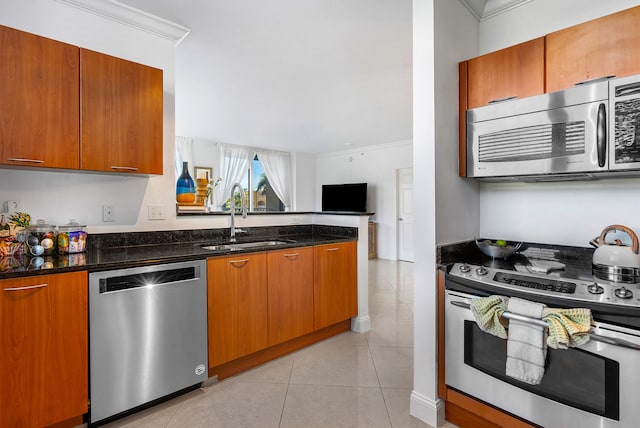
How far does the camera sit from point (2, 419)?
1.39 m

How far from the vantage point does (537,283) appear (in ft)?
4.73

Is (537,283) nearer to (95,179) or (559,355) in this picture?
(559,355)

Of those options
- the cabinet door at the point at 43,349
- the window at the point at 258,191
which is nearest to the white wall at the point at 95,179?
the cabinet door at the point at 43,349

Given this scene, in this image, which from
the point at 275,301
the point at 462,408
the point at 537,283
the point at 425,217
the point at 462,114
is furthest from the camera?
the point at 275,301

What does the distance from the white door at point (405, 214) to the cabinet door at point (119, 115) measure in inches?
214

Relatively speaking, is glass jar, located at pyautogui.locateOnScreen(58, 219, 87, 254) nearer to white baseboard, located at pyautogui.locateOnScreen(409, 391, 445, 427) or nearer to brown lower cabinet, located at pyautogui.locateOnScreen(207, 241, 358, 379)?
brown lower cabinet, located at pyautogui.locateOnScreen(207, 241, 358, 379)

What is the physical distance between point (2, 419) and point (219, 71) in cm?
304

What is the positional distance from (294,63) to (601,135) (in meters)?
2.49

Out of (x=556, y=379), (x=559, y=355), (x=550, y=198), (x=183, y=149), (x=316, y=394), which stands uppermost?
(x=183, y=149)

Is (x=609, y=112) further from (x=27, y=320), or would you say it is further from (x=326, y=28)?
(x=27, y=320)

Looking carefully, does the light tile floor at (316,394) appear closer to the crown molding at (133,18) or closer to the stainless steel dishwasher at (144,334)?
the stainless steel dishwasher at (144,334)

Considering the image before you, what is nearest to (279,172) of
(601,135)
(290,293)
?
(290,293)

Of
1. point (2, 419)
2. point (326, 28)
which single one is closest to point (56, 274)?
point (2, 419)

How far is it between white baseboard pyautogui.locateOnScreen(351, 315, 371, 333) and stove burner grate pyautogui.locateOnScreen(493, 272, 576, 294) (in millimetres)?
1695
